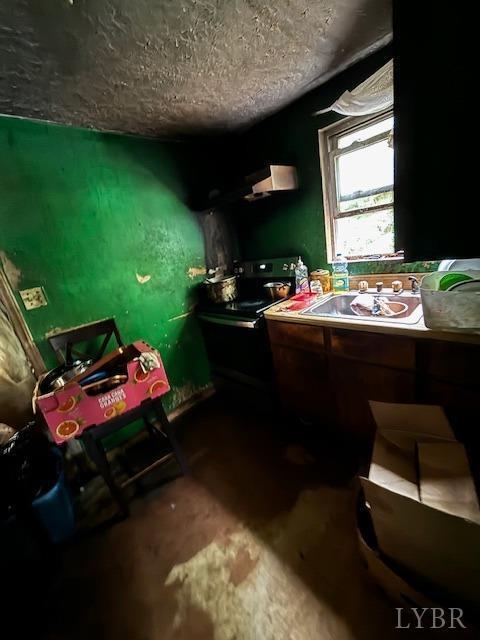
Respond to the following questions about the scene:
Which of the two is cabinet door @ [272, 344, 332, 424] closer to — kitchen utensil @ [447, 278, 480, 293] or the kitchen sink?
the kitchen sink

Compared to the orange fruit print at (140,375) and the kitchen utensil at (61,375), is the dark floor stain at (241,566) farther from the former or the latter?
the kitchen utensil at (61,375)

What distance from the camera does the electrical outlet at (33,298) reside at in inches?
61.2

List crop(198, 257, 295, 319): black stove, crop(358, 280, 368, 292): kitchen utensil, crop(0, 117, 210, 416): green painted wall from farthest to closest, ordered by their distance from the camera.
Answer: crop(198, 257, 295, 319): black stove → crop(358, 280, 368, 292): kitchen utensil → crop(0, 117, 210, 416): green painted wall

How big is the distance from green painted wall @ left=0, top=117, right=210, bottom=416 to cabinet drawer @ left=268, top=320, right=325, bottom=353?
37.7 inches

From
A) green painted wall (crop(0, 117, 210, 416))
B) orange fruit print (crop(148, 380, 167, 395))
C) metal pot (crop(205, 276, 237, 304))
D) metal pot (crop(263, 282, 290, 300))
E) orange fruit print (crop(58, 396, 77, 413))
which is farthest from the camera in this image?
metal pot (crop(205, 276, 237, 304))

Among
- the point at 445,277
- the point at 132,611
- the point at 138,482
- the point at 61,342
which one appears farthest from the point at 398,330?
the point at 61,342

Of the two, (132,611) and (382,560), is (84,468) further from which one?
(382,560)

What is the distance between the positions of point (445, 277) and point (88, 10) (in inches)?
67.2

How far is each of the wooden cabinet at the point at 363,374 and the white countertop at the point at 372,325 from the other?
0.11 feet

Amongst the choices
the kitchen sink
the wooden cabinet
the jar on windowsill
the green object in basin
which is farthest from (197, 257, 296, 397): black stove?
the green object in basin

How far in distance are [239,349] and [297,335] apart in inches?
23.0

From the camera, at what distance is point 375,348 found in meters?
1.28

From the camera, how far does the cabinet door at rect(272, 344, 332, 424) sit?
158cm

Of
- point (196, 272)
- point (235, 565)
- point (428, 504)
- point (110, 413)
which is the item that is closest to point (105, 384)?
point (110, 413)
